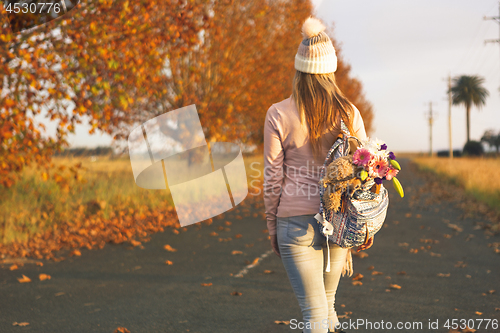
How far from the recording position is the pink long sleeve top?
2.72m

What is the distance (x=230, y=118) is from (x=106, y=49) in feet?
30.4

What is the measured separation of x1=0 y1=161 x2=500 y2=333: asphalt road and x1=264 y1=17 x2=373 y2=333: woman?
6.33 feet

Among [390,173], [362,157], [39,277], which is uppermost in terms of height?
[362,157]

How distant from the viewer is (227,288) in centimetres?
600

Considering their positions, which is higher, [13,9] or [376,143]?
[13,9]

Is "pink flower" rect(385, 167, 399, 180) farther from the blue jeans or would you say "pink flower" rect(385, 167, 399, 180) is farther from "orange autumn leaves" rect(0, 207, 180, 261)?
"orange autumn leaves" rect(0, 207, 180, 261)

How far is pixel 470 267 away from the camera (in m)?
7.11

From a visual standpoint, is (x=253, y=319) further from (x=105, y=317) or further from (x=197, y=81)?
(x=197, y=81)

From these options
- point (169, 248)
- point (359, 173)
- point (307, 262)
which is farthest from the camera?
point (169, 248)

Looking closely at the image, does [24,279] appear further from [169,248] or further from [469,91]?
[469,91]

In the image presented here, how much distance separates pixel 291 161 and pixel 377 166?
54cm

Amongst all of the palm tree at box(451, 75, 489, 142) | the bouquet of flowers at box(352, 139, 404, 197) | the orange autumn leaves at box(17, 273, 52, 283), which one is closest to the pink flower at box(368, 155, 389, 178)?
the bouquet of flowers at box(352, 139, 404, 197)

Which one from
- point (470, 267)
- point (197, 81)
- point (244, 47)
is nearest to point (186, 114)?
point (197, 81)

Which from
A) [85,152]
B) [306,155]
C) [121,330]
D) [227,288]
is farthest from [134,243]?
[306,155]
